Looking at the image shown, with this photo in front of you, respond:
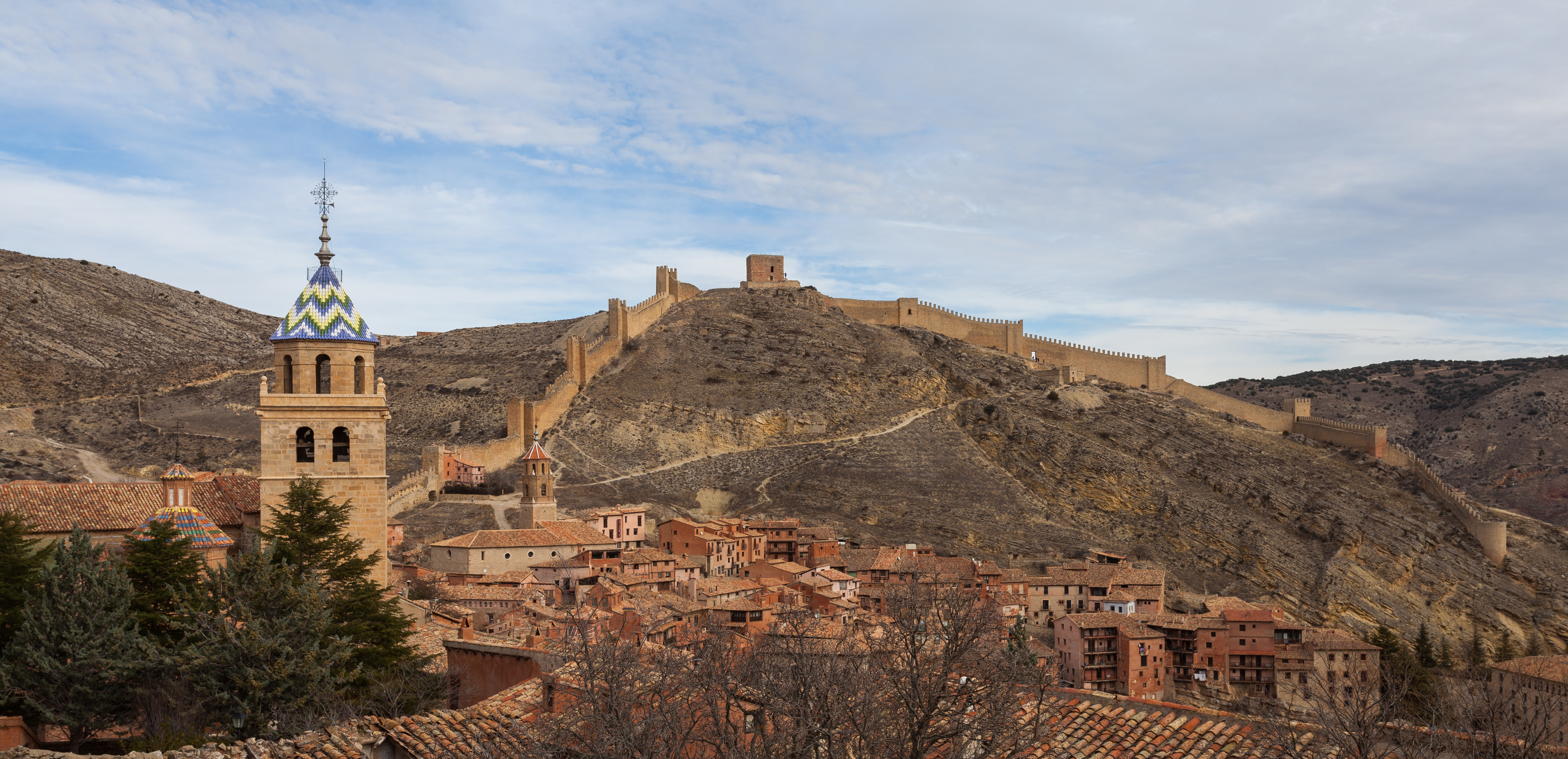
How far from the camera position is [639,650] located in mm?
11734

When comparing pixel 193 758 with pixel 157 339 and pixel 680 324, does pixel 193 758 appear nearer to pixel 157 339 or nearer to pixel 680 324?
pixel 680 324

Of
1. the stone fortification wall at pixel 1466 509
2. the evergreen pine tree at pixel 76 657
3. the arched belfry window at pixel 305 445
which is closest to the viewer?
the evergreen pine tree at pixel 76 657

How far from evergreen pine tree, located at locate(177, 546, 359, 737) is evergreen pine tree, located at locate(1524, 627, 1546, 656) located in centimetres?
4250

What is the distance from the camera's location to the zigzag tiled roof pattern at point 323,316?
2064 centimetres

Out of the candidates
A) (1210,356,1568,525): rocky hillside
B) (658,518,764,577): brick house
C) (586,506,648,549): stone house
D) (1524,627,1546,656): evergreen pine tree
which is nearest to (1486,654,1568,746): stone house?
(1524,627,1546,656): evergreen pine tree

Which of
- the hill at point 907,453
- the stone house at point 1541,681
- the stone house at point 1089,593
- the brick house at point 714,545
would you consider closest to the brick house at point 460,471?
the hill at point 907,453

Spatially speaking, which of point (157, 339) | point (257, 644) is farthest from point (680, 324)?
point (257, 644)

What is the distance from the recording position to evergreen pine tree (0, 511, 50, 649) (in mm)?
15984

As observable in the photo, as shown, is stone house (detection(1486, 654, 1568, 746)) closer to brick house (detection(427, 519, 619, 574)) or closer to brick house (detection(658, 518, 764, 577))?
brick house (detection(658, 518, 764, 577))

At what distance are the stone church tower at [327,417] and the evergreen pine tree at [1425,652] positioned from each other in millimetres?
31848

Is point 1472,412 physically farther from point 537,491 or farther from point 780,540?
point 537,491

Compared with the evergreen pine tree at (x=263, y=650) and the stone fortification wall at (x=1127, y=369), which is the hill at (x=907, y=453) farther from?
the evergreen pine tree at (x=263, y=650)

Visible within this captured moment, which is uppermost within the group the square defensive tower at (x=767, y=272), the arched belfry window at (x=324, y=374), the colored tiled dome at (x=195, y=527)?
the square defensive tower at (x=767, y=272)

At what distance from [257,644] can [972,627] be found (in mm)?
8295
